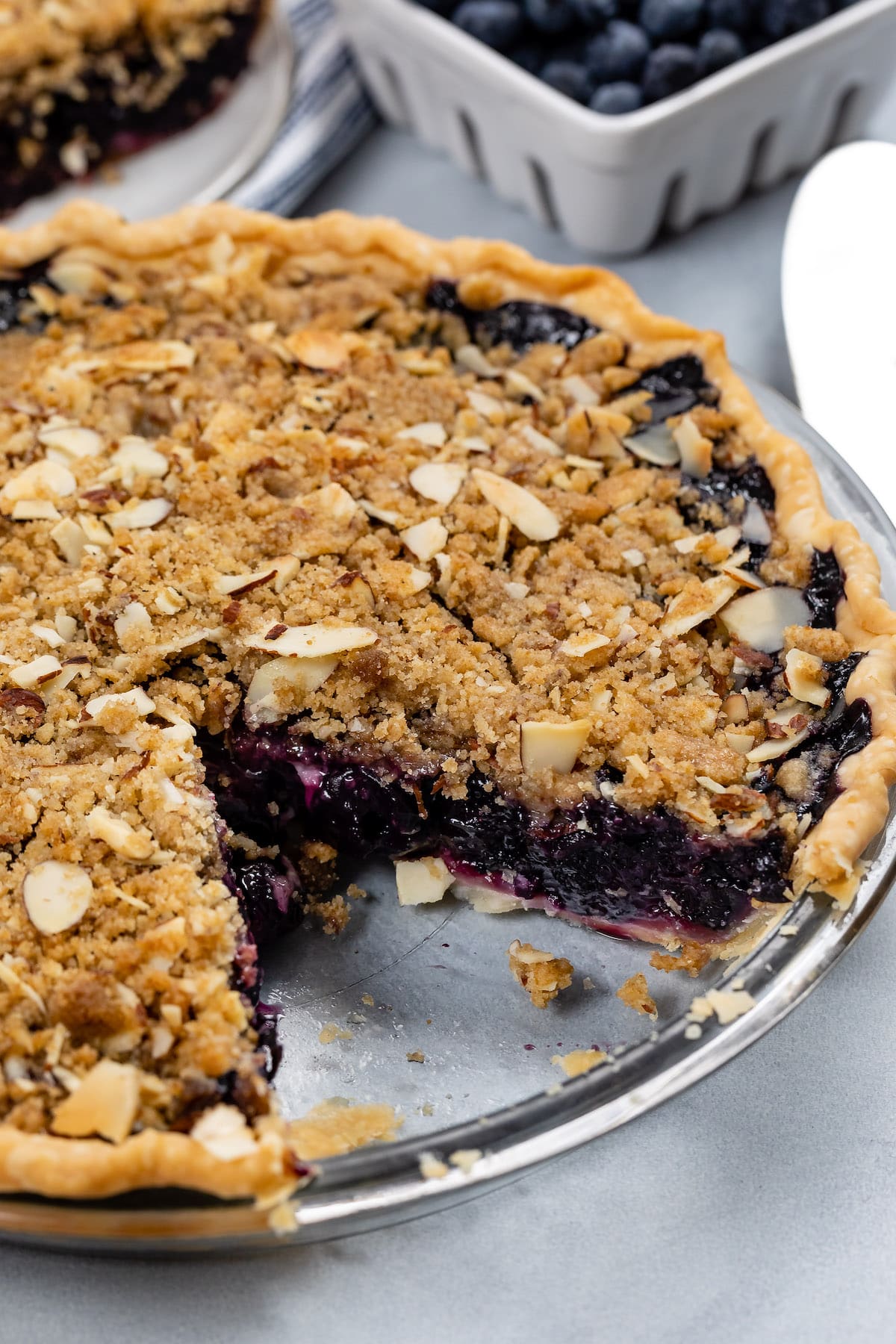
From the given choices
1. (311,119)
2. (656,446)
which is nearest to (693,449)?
(656,446)

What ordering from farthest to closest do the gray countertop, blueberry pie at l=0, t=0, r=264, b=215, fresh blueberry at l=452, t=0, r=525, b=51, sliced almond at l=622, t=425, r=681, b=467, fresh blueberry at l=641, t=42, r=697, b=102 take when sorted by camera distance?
blueberry pie at l=0, t=0, r=264, b=215
fresh blueberry at l=452, t=0, r=525, b=51
fresh blueberry at l=641, t=42, r=697, b=102
sliced almond at l=622, t=425, r=681, b=467
the gray countertop

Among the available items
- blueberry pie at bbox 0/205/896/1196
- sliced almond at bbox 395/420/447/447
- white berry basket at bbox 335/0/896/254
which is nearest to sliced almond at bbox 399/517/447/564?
blueberry pie at bbox 0/205/896/1196

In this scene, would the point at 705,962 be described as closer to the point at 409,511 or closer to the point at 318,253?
the point at 409,511

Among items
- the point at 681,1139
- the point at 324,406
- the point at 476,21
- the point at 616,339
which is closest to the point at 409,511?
the point at 324,406

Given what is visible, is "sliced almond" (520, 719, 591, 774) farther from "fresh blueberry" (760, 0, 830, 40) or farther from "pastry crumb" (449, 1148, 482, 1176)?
"fresh blueberry" (760, 0, 830, 40)

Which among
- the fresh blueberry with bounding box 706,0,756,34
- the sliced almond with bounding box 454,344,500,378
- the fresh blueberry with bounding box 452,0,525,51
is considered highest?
the fresh blueberry with bounding box 452,0,525,51

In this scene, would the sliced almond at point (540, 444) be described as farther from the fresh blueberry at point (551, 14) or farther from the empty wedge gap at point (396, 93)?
the empty wedge gap at point (396, 93)

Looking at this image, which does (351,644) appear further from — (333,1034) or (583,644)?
(333,1034)
